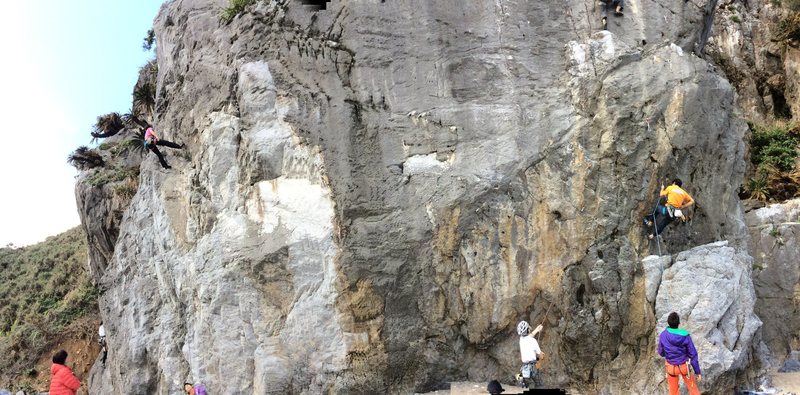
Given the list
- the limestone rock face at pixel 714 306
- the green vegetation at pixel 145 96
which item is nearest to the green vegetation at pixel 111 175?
the green vegetation at pixel 145 96

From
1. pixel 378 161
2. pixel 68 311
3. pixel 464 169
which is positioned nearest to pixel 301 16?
pixel 378 161

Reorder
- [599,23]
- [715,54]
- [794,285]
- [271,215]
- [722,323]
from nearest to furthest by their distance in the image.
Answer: [722,323]
[271,215]
[599,23]
[794,285]
[715,54]

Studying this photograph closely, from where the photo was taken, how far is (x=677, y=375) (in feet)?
28.1

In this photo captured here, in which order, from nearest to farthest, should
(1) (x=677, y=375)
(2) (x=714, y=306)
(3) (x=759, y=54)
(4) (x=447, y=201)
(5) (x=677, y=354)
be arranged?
(5) (x=677, y=354), (1) (x=677, y=375), (2) (x=714, y=306), (4) (x=447, y=201), (3) (x=759, y=54)

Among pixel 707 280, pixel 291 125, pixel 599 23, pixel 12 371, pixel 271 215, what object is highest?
pixel 599 23

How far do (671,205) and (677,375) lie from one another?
3.12 m

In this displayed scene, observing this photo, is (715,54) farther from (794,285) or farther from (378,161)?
(378,161)

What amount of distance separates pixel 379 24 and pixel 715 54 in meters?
13.4

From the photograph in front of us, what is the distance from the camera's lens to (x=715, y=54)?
19.7 metres

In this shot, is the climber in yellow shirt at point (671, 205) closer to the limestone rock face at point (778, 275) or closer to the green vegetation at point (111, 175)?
the limestone rock face at point (778, 275)

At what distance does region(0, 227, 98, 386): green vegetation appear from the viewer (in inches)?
949

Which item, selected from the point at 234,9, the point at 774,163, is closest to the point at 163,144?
the point at 234,9

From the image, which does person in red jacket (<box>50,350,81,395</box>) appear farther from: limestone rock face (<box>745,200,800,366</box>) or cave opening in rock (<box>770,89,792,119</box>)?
cave opening in rock (<box>770,89,792,119</box>)

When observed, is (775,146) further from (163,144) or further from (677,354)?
(163,144)
